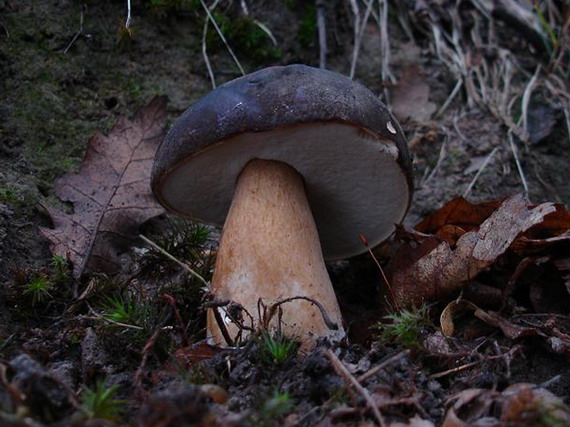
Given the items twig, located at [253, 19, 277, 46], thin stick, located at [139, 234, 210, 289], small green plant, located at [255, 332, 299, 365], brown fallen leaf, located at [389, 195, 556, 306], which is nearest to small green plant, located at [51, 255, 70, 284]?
thin stick, located at [139, 234, 210, 289]

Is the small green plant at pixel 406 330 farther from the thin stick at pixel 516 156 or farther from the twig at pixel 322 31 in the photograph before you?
the twig at pixel 322 31

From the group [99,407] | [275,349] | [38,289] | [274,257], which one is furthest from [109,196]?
[99,407]

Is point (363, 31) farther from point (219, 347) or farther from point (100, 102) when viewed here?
point (219, 347)

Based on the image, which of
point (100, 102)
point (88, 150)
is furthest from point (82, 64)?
point (88, 150)

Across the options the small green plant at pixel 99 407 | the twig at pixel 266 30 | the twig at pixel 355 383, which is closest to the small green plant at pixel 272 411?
the twig at pixel 355 383

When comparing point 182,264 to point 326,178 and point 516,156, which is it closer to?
point 326,178
